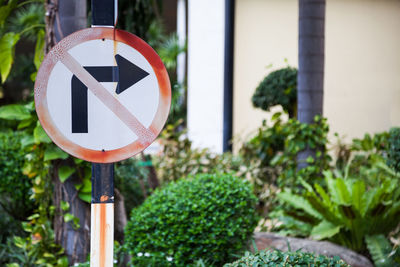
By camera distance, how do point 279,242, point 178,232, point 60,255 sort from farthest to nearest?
1. point 279,242
2. point 60,255
3. point 178,232

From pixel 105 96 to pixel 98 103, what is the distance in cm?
4

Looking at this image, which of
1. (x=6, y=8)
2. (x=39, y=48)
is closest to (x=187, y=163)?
(x=39, y=48)

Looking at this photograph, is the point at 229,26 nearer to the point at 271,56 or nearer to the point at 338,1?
the point at 271,56

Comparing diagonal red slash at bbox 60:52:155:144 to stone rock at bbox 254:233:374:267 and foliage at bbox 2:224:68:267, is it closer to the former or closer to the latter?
foliage at bbox 2:224:68:267

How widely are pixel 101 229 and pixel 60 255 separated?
2.16m

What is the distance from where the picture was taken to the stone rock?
4.14m

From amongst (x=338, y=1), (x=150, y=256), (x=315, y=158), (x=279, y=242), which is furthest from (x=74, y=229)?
(x=338, y=1)

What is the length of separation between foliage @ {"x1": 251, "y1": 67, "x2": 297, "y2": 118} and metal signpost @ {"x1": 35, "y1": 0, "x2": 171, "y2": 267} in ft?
13.8

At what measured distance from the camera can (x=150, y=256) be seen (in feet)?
12.0

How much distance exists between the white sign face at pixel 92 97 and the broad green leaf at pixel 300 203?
309 cm

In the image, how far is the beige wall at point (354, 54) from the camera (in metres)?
7.98

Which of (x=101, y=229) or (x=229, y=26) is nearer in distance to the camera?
(x=101, y=229)

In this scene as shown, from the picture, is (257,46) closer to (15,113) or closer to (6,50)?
(6,50)

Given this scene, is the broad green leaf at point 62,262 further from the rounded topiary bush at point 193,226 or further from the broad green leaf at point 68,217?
the rounded topiary bush at point 193,226
